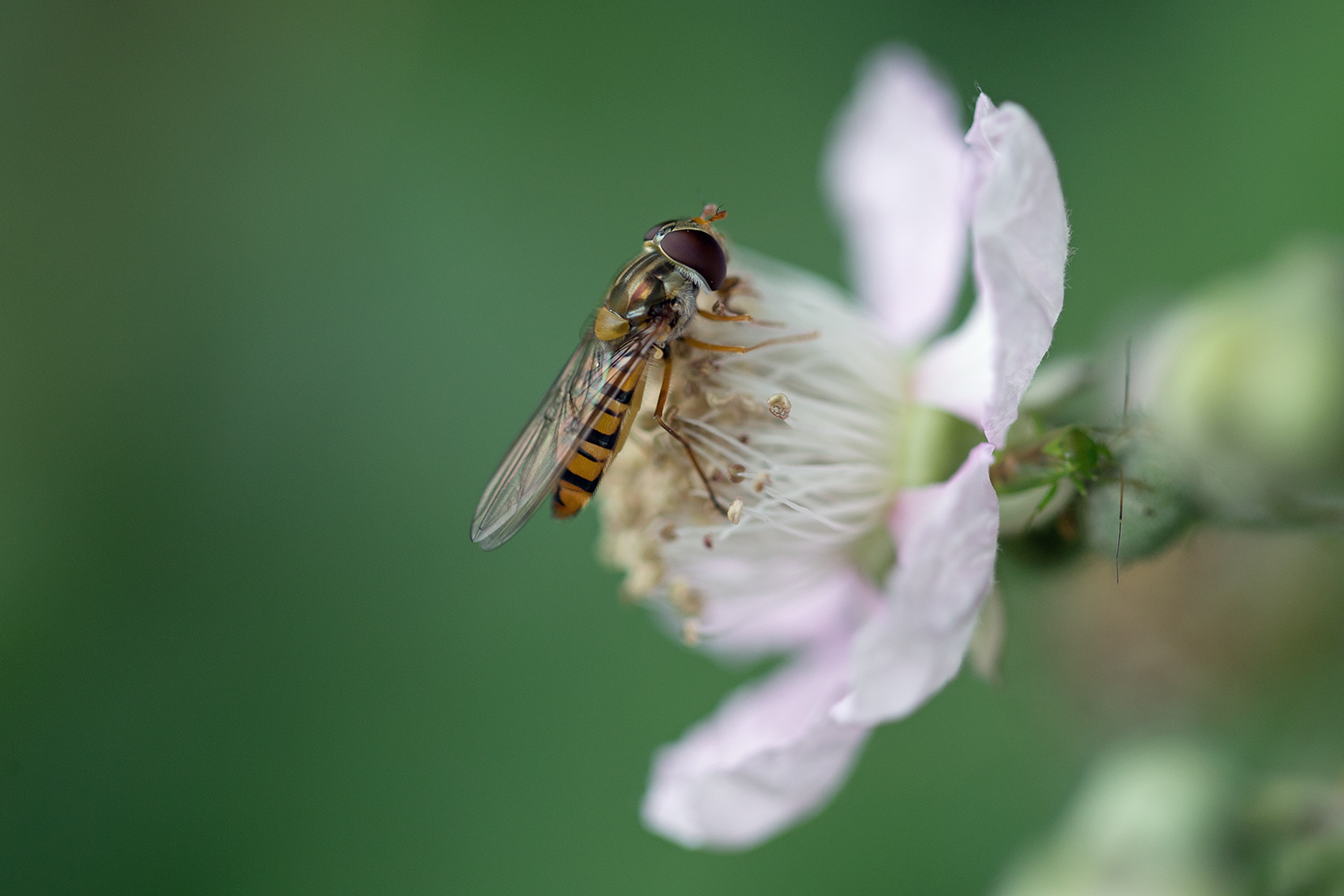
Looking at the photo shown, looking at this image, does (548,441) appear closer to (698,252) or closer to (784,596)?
(698,252)

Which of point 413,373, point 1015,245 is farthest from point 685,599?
point 413,373

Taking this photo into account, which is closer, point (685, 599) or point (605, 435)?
point (605, 435)

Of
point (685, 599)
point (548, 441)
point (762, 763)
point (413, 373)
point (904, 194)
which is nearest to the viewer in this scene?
point (762, 763)

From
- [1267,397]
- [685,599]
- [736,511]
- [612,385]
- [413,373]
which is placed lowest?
[413,373]

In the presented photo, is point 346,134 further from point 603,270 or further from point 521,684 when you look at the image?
point 521,684

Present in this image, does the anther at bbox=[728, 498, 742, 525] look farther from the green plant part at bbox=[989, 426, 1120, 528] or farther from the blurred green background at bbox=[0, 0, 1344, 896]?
the blurred green background at bbox=[0, 0, 1344, 896]

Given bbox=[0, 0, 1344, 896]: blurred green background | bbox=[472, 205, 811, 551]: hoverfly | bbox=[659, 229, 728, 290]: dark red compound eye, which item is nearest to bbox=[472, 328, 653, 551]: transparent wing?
bbox=[472, 205, 811, 551]: hoverfly

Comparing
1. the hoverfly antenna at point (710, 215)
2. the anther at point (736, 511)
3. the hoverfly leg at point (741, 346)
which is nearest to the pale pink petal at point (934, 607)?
the anther at point (736, 511)

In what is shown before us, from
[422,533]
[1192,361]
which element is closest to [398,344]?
[422,533]
